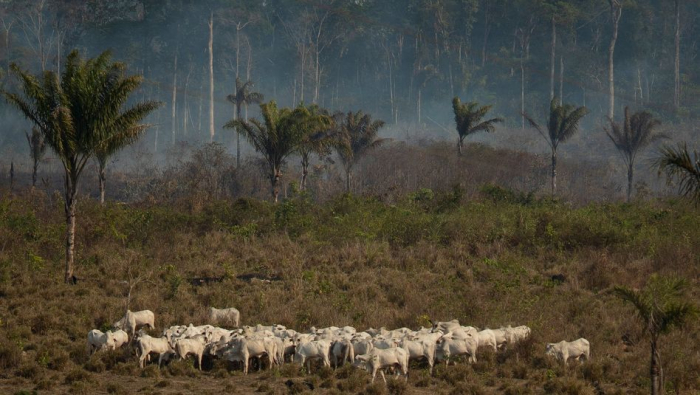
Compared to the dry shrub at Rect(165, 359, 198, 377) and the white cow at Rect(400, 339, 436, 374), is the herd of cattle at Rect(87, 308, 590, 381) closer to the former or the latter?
the white cow at Rect(400, 339, 436, 374)

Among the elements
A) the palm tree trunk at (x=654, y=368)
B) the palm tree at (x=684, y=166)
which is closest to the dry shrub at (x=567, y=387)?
the palm tree trunk at (x=654, y=368)

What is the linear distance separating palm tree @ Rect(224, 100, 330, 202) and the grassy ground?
14.1 ft

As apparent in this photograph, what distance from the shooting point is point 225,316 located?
19078mm

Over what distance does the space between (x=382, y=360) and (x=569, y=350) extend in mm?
3970

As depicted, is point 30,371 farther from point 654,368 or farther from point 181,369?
point 654,368

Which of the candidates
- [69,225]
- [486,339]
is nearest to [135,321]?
[69,225]

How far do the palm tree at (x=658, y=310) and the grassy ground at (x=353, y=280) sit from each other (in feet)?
6.05

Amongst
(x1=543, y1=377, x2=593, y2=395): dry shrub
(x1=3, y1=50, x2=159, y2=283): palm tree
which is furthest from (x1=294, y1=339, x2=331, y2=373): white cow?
(x1=3, y1=50, x2=159, y2=283): palm tree

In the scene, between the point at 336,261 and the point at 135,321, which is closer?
the point at 135,321

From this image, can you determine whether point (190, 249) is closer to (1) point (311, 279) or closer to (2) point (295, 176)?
(1) point (311, 279)

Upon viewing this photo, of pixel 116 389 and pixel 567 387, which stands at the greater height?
pixel 567 387

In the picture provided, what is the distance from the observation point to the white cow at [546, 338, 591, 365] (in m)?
15.5

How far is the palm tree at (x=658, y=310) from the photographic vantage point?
39.6 feet

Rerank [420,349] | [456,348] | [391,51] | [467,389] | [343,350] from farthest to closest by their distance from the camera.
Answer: [391,51] → [456,348] → [343,350] → [420,349] → [467,389]
